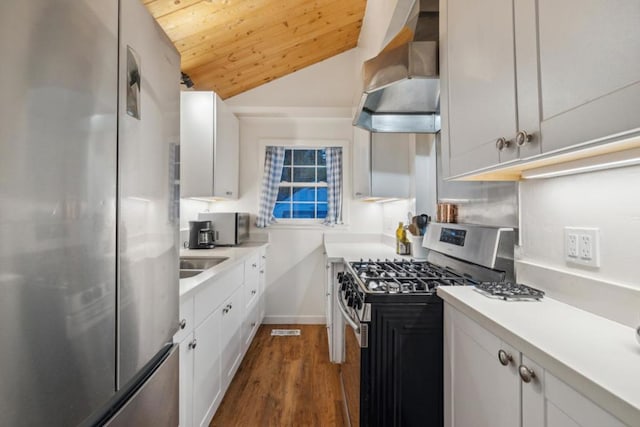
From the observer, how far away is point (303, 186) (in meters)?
3.74

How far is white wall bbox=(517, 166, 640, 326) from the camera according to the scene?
0.80 m

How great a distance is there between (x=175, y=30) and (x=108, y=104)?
191 centimetres

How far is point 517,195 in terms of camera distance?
4.05 feet

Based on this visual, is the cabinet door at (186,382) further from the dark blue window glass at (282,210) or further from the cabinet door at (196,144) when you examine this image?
the dark blue window glass at (282,210)

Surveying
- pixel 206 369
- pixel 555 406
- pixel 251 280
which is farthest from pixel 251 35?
pixel 555 406

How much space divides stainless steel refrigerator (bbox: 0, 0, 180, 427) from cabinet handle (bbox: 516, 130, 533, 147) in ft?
3.29

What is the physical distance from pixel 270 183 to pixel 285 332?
1.69 metres

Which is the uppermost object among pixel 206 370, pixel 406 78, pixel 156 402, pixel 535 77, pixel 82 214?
pixel 406 78

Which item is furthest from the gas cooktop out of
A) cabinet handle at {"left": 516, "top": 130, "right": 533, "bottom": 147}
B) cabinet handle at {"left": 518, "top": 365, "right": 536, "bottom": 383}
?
cabinet handle at {"left": 516, "top": 130, "right": 533, "bottom": 147}

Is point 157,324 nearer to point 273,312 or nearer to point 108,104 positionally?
point 108,104

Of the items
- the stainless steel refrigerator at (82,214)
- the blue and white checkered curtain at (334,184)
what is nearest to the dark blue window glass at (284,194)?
the blue and white checkered curtain at (334,184)

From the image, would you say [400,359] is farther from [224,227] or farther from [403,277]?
[224,227]

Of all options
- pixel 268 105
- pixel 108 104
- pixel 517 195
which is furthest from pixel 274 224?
pixel 108 104

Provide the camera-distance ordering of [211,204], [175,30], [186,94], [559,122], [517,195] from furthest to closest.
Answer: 1. [211,204]
2. [186,94]
3. [175,30]
4. [517,195]
5. [559,122]
